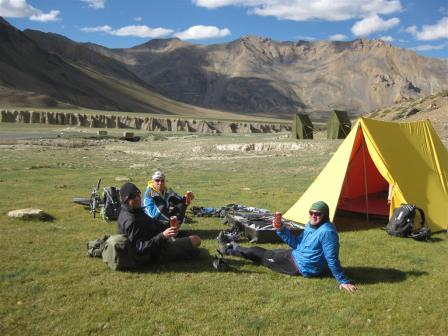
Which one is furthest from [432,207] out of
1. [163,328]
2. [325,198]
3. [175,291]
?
[163,328]

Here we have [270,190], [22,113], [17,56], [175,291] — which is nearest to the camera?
[175,291]

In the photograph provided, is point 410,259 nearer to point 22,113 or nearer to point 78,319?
point 78,319

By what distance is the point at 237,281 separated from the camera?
7.51 metres

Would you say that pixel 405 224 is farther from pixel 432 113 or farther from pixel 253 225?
pixel 432 113

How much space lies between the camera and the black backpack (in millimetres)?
10241

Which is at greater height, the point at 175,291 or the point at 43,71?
the point at 43,71

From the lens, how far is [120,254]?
768 centimetres

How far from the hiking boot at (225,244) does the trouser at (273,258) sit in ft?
0.43

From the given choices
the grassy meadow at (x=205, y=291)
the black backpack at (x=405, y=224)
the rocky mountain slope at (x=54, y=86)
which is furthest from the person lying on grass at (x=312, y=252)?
the rocky mountain slope at (x=54, y=86)

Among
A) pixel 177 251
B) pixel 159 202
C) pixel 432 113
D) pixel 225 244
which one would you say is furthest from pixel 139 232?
pixel 432 113

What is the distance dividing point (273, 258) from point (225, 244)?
43.4 inches

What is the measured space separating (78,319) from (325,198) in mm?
6491

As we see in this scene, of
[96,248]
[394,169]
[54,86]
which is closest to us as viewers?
[96,248]

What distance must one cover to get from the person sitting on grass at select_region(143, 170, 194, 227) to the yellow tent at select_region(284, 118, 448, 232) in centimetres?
292
